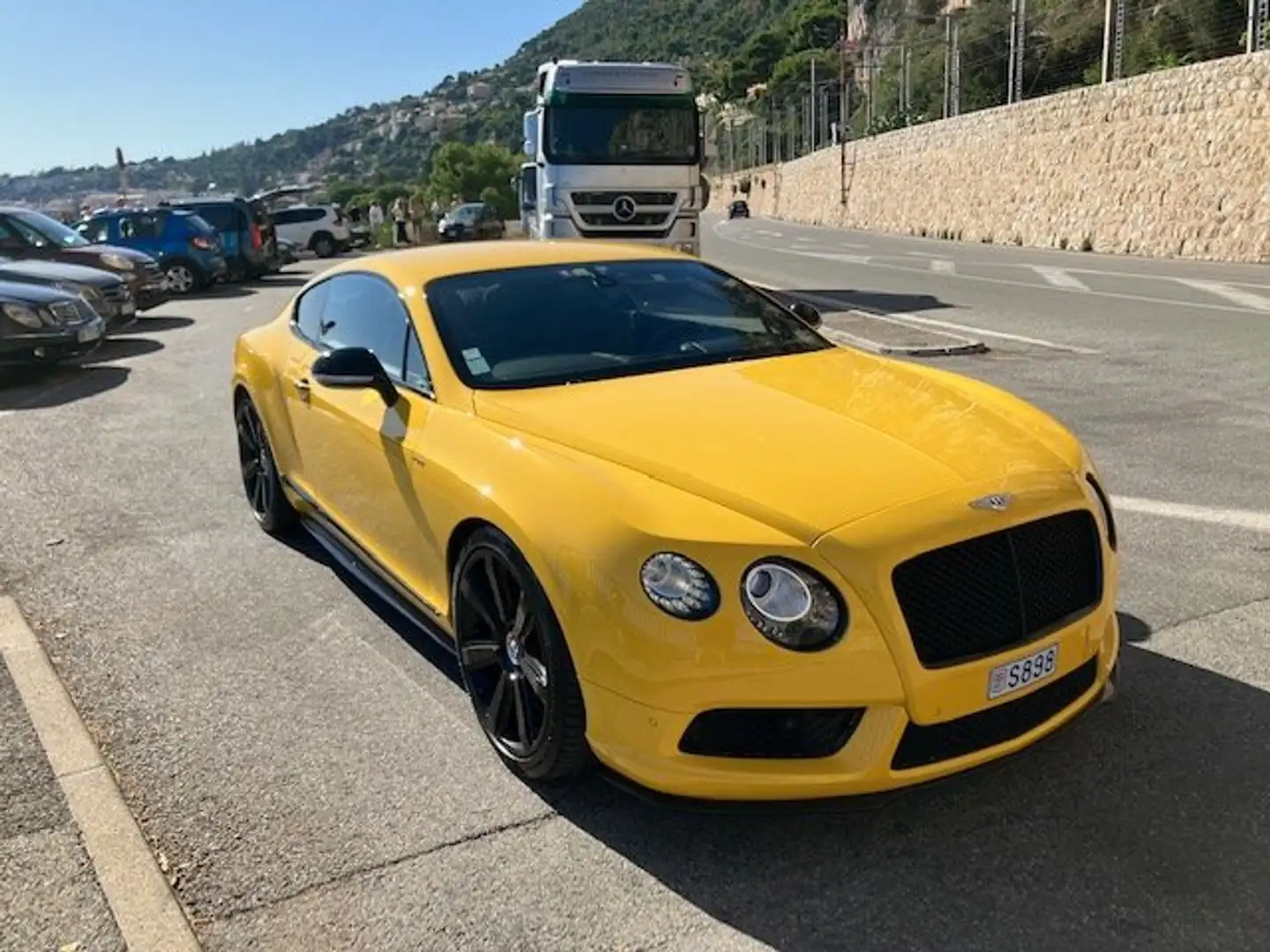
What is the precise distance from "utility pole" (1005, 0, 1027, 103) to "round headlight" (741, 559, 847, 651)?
34.3 meters

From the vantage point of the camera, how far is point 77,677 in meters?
4.17

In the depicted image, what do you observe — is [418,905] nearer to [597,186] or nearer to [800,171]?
[597,186]

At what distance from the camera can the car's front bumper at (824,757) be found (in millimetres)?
2691

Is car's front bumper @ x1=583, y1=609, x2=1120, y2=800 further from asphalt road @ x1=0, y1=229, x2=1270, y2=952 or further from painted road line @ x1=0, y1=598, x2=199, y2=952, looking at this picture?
painted road line @ x1=0, y1=598, x2=199, y2=952

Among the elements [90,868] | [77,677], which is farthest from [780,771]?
[77,677]

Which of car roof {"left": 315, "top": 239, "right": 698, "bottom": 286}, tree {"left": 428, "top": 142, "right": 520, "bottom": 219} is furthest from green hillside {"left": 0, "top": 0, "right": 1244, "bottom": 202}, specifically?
car roof {"left": 315, "top": 239, "right": 698, "bottom": 286}

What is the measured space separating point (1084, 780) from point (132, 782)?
110 inches

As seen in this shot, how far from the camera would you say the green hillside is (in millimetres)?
32469

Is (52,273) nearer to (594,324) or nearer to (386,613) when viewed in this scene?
(386,613)

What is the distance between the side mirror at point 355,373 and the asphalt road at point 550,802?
1014 mm

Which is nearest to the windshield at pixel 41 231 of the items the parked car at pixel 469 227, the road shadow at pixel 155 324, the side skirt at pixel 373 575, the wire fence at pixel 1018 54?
the road shadow at pixel 155 324

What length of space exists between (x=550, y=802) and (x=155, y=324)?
15406mm

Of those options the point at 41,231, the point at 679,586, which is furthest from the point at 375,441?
the point at 41,231

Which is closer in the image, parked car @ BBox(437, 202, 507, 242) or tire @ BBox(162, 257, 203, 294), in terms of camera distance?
tire @ BBox(162, 257, 203, 294)
